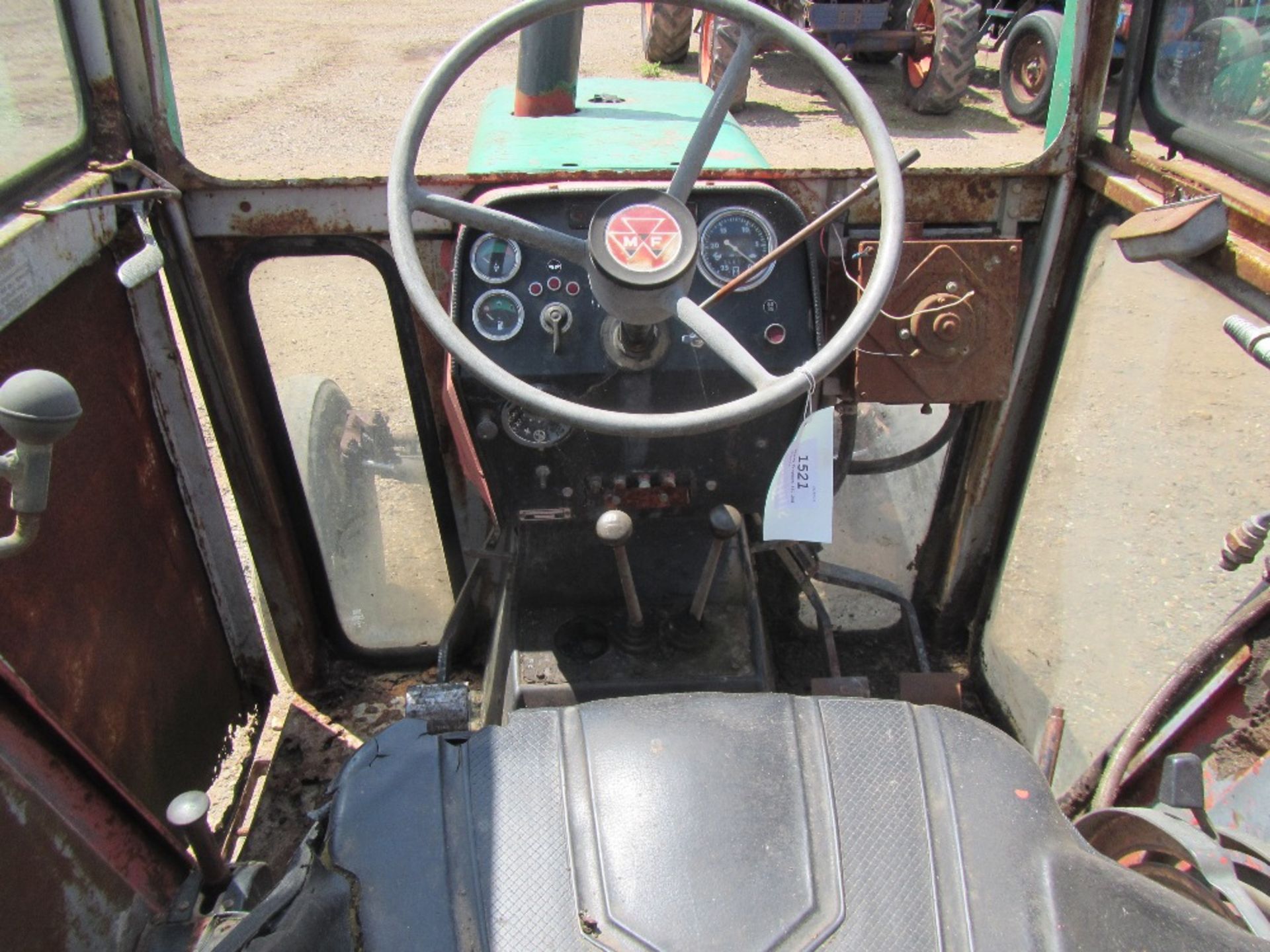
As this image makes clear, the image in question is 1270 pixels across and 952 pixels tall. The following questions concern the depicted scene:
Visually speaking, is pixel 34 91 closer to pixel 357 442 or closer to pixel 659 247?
pixel 357 442

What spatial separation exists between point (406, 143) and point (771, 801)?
1.12 meters

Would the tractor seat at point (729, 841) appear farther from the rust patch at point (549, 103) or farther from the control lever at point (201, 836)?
the rust patch at point (549, 103)

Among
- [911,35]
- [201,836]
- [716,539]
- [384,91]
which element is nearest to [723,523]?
[716,539]

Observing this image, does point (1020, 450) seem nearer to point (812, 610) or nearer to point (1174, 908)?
point (812, 610)

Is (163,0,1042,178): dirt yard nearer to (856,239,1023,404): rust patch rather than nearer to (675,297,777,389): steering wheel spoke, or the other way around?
(856,239,1023,404): rust patch

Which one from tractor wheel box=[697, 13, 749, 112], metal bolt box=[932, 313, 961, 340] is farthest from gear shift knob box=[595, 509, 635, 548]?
tractor wheel box=[697, 13, 749, 112]

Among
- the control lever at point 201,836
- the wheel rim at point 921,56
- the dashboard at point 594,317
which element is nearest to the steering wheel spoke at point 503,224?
the dashboard at point 594,317

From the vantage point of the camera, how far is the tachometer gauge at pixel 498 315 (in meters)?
1.80

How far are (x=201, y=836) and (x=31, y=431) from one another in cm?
54

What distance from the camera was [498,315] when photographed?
1.80m

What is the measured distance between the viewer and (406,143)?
1.48 metres

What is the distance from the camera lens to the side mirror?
35.4 inches

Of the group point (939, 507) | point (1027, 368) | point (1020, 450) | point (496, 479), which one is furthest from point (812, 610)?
point (496, 479)

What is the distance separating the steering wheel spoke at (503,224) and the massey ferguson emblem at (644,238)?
4.2 inches
